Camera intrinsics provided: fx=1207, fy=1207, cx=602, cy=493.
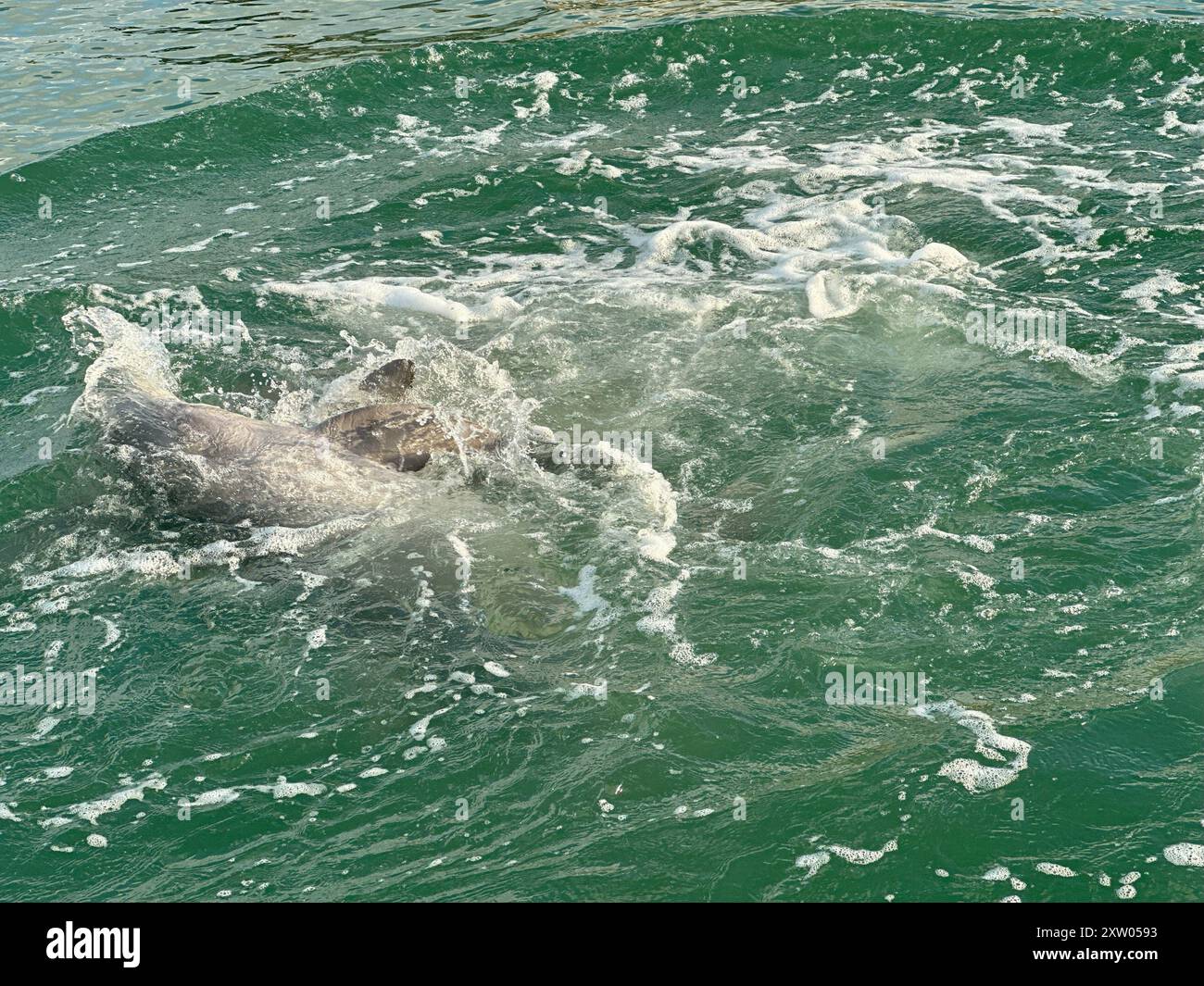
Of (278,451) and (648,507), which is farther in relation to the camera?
(278,451)

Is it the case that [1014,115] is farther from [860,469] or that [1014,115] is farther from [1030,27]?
[860,469]

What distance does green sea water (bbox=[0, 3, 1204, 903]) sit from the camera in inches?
232

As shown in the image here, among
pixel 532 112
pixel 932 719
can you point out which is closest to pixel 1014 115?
pixel 532 112

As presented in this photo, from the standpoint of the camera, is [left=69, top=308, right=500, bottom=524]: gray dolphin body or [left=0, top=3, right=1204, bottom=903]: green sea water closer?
[left=0, top=3, right=1204, bottom=903]: green sea water

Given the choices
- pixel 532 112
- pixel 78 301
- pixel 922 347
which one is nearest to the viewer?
pixel 922 347

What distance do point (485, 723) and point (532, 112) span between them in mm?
11386

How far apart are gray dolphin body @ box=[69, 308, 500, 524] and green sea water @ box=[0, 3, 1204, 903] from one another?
14 centimetres

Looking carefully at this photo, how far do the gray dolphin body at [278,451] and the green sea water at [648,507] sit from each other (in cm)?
14

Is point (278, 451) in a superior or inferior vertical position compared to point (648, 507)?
superior

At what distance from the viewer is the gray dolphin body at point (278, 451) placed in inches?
339

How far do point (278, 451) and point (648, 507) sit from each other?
278 centimetres

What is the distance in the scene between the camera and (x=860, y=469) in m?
8.55

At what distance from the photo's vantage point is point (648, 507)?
27.4 ft

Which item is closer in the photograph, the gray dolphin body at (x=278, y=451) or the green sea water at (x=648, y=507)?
the green sea water at (x=648, y=507)
